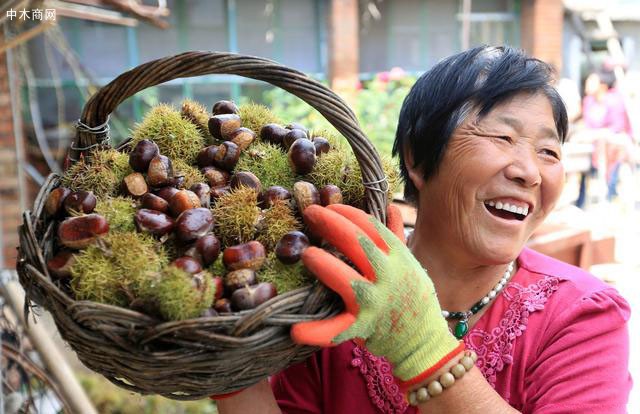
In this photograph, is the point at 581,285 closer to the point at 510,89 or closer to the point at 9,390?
the point at 510,89

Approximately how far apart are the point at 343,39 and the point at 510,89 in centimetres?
766

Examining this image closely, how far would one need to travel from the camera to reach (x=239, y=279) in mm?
1259

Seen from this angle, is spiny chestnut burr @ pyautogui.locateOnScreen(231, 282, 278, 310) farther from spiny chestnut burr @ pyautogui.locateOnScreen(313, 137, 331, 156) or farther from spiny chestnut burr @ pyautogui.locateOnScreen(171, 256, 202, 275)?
spiny chestnut burr @ pyautogui.locateOnScreen(313, 137, 331, 156)

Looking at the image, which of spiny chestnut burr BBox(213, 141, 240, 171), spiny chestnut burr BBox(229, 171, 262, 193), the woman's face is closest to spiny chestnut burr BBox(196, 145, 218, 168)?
spiny chestnut burr BBox(213, 141, 240, 171)

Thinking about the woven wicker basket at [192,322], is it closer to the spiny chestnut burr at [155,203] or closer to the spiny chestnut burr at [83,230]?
the spiny chestnut burr at [83,230]

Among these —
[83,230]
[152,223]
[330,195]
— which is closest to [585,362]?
[330,195]

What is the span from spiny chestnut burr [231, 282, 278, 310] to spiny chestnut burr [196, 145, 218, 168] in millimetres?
468

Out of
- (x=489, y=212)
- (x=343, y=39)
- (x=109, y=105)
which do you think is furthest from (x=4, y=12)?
(x=343, y=39)

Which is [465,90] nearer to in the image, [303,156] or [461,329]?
[303,156]

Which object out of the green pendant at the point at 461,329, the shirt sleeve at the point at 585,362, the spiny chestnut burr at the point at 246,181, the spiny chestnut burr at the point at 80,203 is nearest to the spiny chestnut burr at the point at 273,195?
the spiny chestnut burr at the point at 246,181

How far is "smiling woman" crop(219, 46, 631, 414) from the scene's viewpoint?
1.31m

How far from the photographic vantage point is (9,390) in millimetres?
3104

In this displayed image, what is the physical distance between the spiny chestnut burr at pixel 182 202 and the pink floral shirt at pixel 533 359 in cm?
65

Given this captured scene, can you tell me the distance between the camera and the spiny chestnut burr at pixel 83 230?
1305 mm
